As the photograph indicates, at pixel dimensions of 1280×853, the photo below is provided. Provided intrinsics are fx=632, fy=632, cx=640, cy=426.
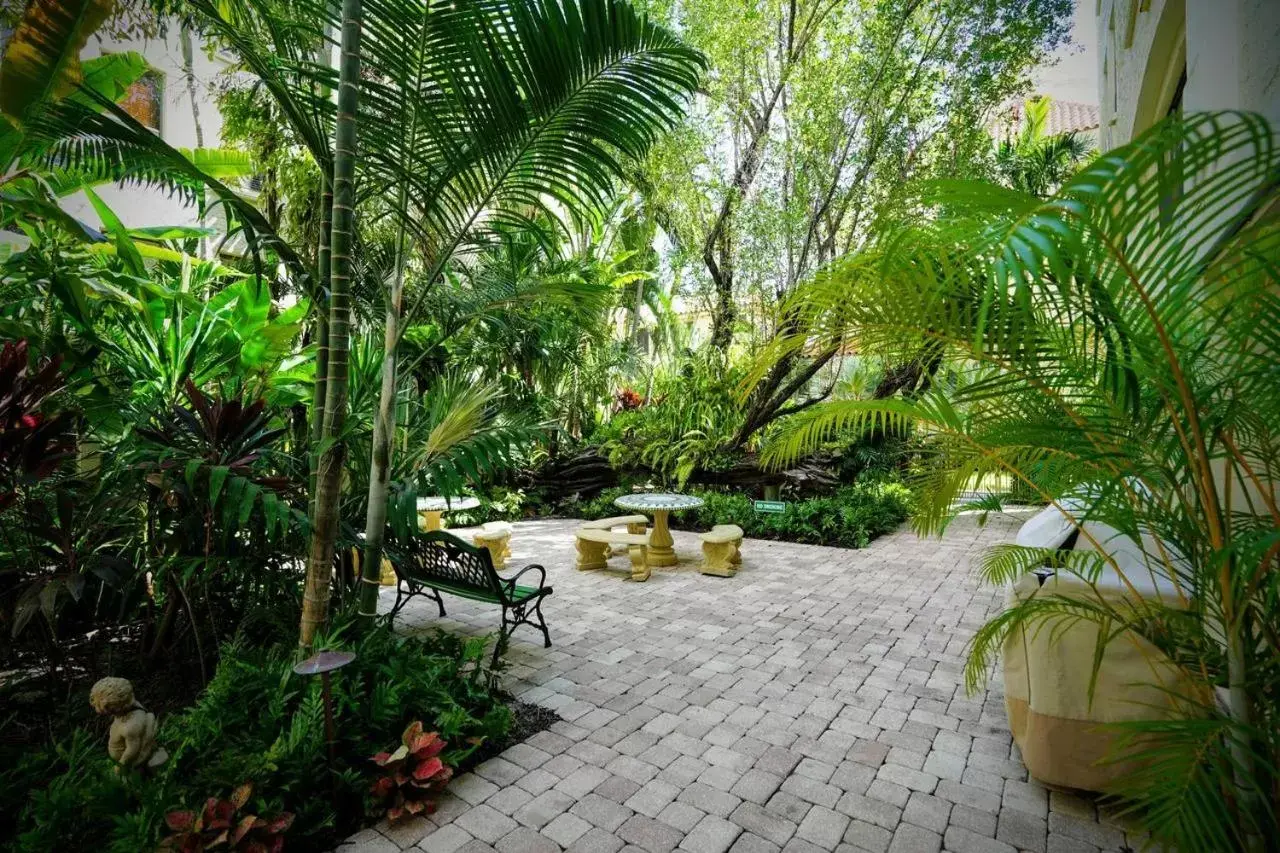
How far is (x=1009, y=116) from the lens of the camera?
30.9ft

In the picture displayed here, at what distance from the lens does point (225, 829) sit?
7.58ft

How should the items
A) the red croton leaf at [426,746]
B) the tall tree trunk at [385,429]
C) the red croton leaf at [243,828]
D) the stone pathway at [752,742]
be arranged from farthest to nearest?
the tall tree trunk at [385,429], the red croton leaf at [426,746], the stone pathway at [752,742], the red croton leaf at [243,828]

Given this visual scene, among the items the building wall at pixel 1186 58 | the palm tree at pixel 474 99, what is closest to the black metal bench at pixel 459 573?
the palm tree at pixel 474 99

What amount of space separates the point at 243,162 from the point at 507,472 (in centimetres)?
561

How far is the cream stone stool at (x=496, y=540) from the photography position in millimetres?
6745

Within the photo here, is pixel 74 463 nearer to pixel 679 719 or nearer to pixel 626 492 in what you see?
pixel 679 719

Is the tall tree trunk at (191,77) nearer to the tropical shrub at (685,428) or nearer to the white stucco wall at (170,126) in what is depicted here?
the white stucco wall at (170,126)

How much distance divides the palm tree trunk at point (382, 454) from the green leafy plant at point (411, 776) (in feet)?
3.21

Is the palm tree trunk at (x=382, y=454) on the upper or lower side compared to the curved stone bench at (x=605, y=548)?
upper

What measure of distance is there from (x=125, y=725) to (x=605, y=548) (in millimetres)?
4999

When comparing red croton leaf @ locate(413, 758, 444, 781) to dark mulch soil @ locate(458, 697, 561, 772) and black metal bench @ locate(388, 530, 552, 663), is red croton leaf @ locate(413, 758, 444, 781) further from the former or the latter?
black metal bench @ locate(388, 530, 552, 663)

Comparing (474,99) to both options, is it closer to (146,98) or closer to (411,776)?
(411,776)

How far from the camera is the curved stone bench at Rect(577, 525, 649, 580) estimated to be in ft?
21.8

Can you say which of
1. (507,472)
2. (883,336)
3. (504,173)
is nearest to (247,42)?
(504,173)
